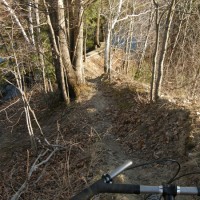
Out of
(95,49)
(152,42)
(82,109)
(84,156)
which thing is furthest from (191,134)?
(95,49)

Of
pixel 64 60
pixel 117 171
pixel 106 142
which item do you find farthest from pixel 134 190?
pixel 64 60

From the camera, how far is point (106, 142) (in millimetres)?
9078

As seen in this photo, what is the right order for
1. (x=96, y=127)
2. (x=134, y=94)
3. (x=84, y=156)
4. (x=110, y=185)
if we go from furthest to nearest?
(x=134, y=94) < (x=96, y=127) < (x=84, y=156) < (x=110, y=185)

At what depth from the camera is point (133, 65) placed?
22.1 m

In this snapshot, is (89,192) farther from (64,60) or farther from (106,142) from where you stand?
(64,60)

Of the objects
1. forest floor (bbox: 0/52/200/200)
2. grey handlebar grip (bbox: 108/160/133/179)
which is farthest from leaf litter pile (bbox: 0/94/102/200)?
grey handlebar grip (bbox: 108/160/133/179)

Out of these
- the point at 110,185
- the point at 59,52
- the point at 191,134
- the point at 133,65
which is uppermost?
the point at 110,185

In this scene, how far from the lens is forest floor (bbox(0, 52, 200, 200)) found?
7008 mm

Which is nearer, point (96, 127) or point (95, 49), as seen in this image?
point (96, 127)

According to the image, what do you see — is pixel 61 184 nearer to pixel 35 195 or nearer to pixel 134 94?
pixel 35 195

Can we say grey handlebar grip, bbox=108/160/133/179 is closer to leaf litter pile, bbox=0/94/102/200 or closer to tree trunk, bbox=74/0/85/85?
leaf litter pile, bbox=0/94/102/200

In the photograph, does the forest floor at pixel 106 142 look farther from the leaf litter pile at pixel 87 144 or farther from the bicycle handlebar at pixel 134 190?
the bicycle handlebar at pixel 134 190

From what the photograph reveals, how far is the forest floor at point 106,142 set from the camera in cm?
701

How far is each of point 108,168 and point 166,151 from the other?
1.50 m
